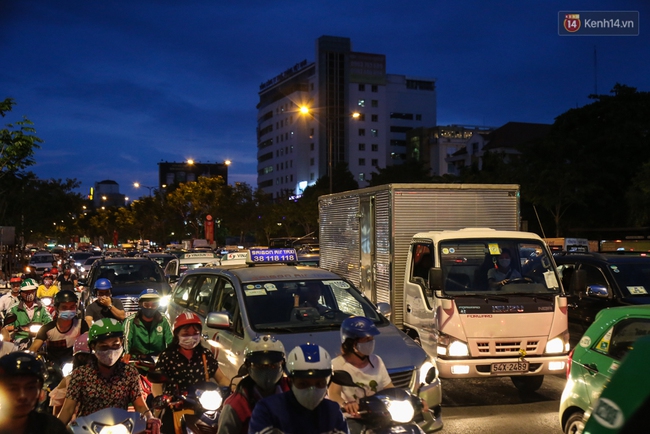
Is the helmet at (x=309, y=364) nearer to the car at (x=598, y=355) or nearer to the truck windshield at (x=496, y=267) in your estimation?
the car at (x=598, y=355)

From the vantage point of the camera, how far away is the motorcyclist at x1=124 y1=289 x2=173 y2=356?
741 cm

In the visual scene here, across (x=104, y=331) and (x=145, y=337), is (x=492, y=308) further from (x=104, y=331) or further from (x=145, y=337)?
(x=104, y=331)

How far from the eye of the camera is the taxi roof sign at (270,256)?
963 centimetres

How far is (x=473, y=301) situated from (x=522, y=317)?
657 mm

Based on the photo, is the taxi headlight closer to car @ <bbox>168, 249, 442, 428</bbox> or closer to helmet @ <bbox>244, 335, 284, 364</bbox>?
car @ <bbox>168, 249, 442, 428</bbox>

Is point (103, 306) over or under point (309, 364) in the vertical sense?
under

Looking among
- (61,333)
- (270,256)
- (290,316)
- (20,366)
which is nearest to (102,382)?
(20,366)

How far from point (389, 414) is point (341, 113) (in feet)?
305

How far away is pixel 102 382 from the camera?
4840mm

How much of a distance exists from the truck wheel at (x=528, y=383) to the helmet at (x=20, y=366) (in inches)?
303

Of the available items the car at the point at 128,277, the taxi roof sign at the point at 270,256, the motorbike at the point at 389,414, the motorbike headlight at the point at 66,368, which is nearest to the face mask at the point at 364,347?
the motorbike at the point at 389,414

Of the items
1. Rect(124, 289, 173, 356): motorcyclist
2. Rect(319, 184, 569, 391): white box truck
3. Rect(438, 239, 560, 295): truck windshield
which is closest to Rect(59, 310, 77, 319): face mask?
Rect(124, 289, 173, 356): motorcyclist

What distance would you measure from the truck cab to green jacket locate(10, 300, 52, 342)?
5251 mm

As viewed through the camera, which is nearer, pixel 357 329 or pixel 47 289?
pixel 357 329
